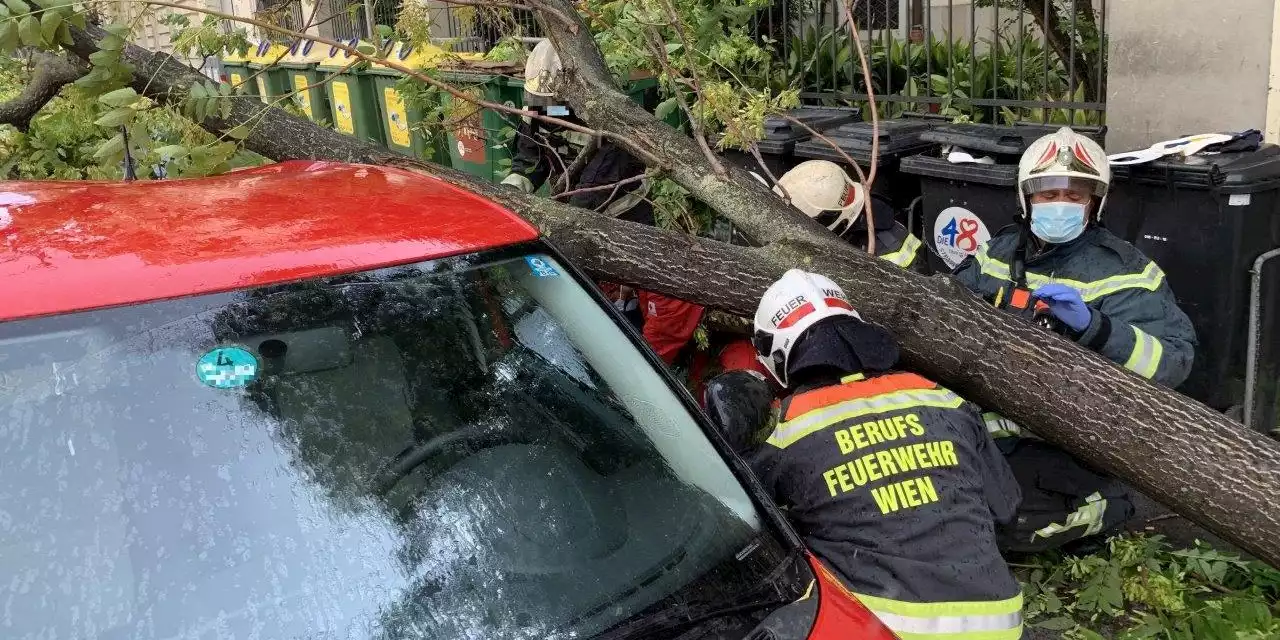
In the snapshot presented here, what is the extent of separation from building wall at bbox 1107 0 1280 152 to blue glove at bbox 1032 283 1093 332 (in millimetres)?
2025

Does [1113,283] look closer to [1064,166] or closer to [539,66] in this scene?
[1064,166]

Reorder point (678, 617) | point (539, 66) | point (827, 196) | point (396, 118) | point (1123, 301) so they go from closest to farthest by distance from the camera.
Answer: point (678, 617) → point (1123, 301) → point (827, 196) → point (539, 66) → point (396, 118)

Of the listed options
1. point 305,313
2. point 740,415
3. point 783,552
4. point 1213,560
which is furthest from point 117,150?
point 1213,560

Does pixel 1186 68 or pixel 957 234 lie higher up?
pixel 1186 68

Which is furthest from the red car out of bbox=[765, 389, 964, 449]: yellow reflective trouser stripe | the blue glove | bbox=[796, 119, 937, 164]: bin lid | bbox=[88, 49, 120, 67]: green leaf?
bbox=[796, 119, 937, 164]: bin lid

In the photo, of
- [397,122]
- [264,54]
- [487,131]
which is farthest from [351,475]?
[264,54]

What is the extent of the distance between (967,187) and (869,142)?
678mm

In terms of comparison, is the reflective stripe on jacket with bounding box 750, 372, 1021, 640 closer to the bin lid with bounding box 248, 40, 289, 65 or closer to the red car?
the red car

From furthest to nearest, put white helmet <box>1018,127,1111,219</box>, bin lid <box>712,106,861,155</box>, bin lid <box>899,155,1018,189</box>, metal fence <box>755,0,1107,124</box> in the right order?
metal fence <box>755,0,1107,124</box> < bin lid <box>712,106,861,155</box> < bin lid <box>899,155,1018,189</box> < white helmet <box>1018,127,1111,219</box>

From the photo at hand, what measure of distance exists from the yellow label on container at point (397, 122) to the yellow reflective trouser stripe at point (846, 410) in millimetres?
6558

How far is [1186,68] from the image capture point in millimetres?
4805

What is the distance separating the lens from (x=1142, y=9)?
492 cm

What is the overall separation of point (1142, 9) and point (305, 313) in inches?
172

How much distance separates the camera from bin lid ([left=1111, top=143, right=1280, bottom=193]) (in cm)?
380
